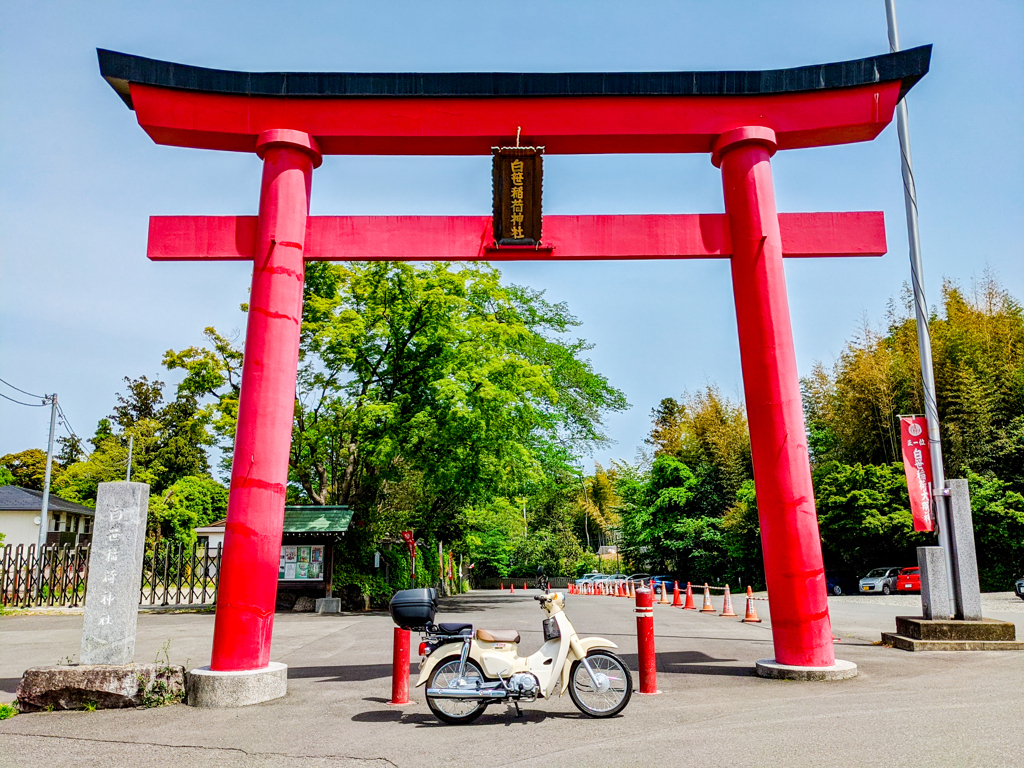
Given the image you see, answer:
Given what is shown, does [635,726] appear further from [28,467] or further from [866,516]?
[28,467]

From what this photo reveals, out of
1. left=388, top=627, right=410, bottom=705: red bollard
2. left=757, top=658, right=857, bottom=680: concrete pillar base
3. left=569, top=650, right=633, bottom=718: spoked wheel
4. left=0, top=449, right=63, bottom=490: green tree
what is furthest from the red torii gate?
left=0, top=449, right=63, bottom=490: green tree

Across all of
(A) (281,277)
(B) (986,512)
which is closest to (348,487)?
(A) (281,277)

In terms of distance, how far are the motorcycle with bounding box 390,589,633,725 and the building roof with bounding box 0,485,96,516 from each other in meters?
34.3

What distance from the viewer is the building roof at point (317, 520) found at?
21.6 m

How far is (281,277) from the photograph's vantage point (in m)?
8.52

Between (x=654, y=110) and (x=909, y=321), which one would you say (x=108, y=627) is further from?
(x=909, y=321)

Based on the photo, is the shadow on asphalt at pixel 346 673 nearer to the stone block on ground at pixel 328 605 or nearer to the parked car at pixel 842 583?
the stone block on ground at pixel 328 605

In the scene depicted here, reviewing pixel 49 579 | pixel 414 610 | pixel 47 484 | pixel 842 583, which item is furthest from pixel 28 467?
pixel 414 610

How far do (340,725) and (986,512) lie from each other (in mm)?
28573

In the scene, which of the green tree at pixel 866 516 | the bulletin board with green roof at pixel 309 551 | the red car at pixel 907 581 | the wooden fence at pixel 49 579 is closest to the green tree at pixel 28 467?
the wooden fence at pixel 49 579

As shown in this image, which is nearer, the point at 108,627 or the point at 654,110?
the point at 108,627

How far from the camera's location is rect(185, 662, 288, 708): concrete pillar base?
734cm

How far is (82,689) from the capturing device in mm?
7227

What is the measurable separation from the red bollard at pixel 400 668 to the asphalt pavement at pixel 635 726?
0.43 ft
